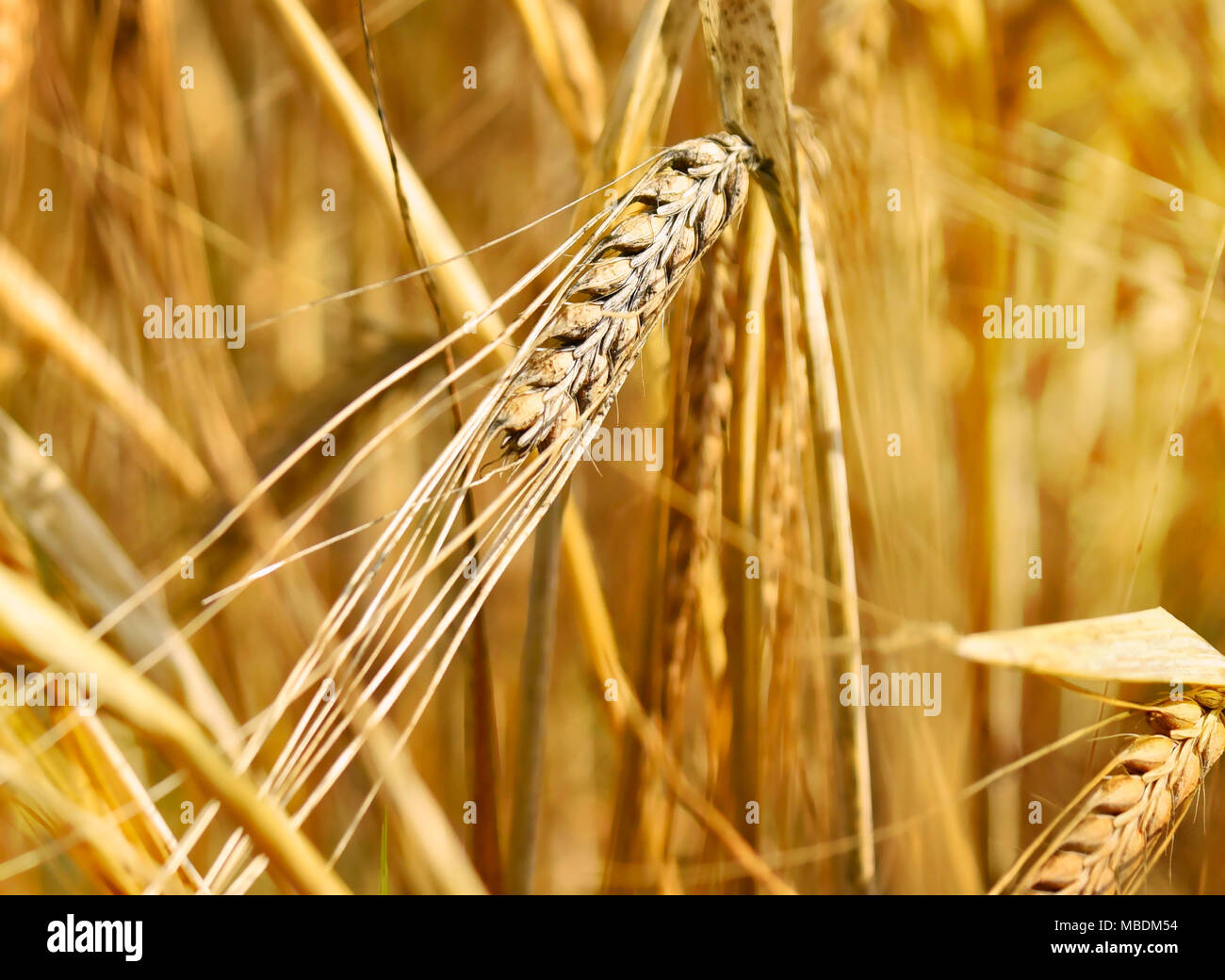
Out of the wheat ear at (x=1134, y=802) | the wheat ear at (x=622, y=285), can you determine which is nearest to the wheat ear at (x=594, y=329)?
the wheat ear at (x=622, y=285)

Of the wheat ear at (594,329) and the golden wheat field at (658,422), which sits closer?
the wheat ear at (594,329)

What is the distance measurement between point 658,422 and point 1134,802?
55cm

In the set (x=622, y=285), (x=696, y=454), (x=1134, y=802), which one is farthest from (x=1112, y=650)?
(x=622, y=285)

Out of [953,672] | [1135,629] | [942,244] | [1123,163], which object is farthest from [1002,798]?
[1123,163]

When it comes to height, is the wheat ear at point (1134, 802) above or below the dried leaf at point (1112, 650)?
below

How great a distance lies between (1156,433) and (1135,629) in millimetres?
305

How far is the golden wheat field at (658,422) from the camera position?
0.58m

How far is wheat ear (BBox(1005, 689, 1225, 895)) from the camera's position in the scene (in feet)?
1.98

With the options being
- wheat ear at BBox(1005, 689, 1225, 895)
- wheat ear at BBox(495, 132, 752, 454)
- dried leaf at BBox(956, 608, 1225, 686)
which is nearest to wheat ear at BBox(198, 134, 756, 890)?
wheat ear at BBox(495, 132, 752, 454)

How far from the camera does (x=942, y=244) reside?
0.74 metres

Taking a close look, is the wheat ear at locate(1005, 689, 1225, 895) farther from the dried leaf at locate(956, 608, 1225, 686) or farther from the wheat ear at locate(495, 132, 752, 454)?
the wheat ear at locate(495, 132, 752, 454)

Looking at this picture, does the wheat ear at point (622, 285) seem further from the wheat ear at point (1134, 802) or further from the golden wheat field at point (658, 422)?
the wheat ear at point (1134, 802)

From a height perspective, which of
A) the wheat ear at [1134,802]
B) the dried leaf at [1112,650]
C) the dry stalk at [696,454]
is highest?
the dry stalk at [696,454]

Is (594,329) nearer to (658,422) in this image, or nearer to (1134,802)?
(658,422)
